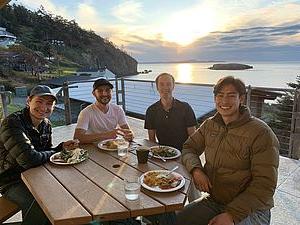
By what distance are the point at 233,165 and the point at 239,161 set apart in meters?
0.05

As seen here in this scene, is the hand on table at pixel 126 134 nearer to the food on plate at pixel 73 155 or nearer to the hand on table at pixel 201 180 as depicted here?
the food on plate at pixel 73 155

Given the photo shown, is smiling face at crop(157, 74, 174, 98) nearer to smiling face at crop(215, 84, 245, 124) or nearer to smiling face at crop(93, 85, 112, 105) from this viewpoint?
smiling face at crop(93, 85, 112, 105)

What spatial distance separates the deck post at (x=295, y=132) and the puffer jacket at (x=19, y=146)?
3023 millimetres

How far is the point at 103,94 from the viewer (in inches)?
92.0

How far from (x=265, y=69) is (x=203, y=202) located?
2882mm

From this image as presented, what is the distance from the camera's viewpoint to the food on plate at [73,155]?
67.9 inches

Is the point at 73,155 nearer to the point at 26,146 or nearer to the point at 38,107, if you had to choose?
the point at 26,146

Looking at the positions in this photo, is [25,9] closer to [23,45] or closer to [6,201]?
[23,45]

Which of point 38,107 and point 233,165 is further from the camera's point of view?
point 38,107

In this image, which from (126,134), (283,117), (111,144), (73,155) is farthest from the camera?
(283,117)

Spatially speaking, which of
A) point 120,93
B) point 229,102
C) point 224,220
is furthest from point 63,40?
point 224,220

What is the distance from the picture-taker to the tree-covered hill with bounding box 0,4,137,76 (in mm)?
5961

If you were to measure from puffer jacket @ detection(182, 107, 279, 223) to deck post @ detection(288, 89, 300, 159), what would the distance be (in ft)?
7.56

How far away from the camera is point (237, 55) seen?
4816 millimetres
